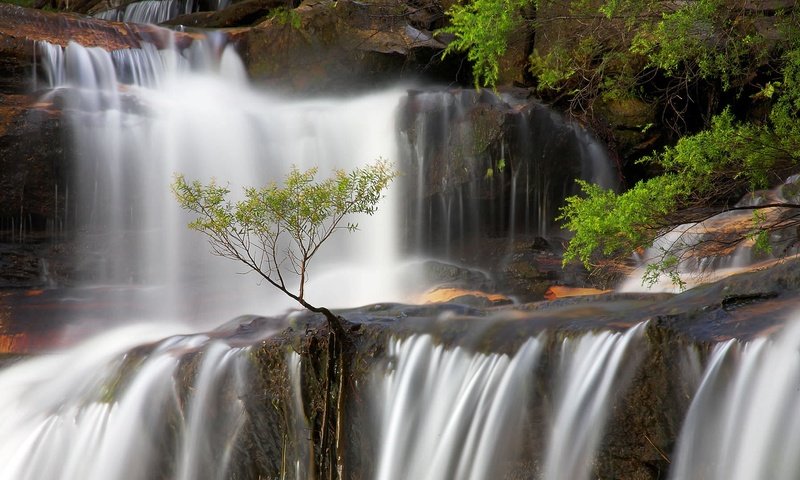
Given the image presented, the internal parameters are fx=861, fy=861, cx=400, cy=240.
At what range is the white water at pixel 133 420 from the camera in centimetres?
924

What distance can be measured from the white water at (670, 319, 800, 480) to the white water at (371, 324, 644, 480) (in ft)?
2.47

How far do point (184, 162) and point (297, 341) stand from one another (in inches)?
329

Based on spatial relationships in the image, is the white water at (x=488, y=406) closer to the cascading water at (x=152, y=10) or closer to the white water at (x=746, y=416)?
the white water at (x=746, y=416)

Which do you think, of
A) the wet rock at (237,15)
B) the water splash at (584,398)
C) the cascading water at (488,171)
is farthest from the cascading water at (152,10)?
the water splash at (584,398)

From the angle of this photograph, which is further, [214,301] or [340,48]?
[340,48]

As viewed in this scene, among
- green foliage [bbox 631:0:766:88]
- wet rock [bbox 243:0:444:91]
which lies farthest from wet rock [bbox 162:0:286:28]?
green foliage [bbox 631:0:766:88]

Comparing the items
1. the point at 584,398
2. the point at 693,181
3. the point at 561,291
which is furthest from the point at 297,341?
the point at 561,291

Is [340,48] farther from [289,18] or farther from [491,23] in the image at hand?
[491,23]

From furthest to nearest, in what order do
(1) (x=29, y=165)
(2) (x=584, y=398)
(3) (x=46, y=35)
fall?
(3) (x=46, y=35) → (1) (x=29, y=165) → (2) (x=584, y=398)

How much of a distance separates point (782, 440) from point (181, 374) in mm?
6227

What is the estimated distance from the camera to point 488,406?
799 cm

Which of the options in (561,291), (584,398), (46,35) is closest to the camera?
(584,398)

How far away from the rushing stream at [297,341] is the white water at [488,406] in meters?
0.02

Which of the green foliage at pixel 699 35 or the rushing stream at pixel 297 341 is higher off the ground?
the green foliage at pixel 699 35
